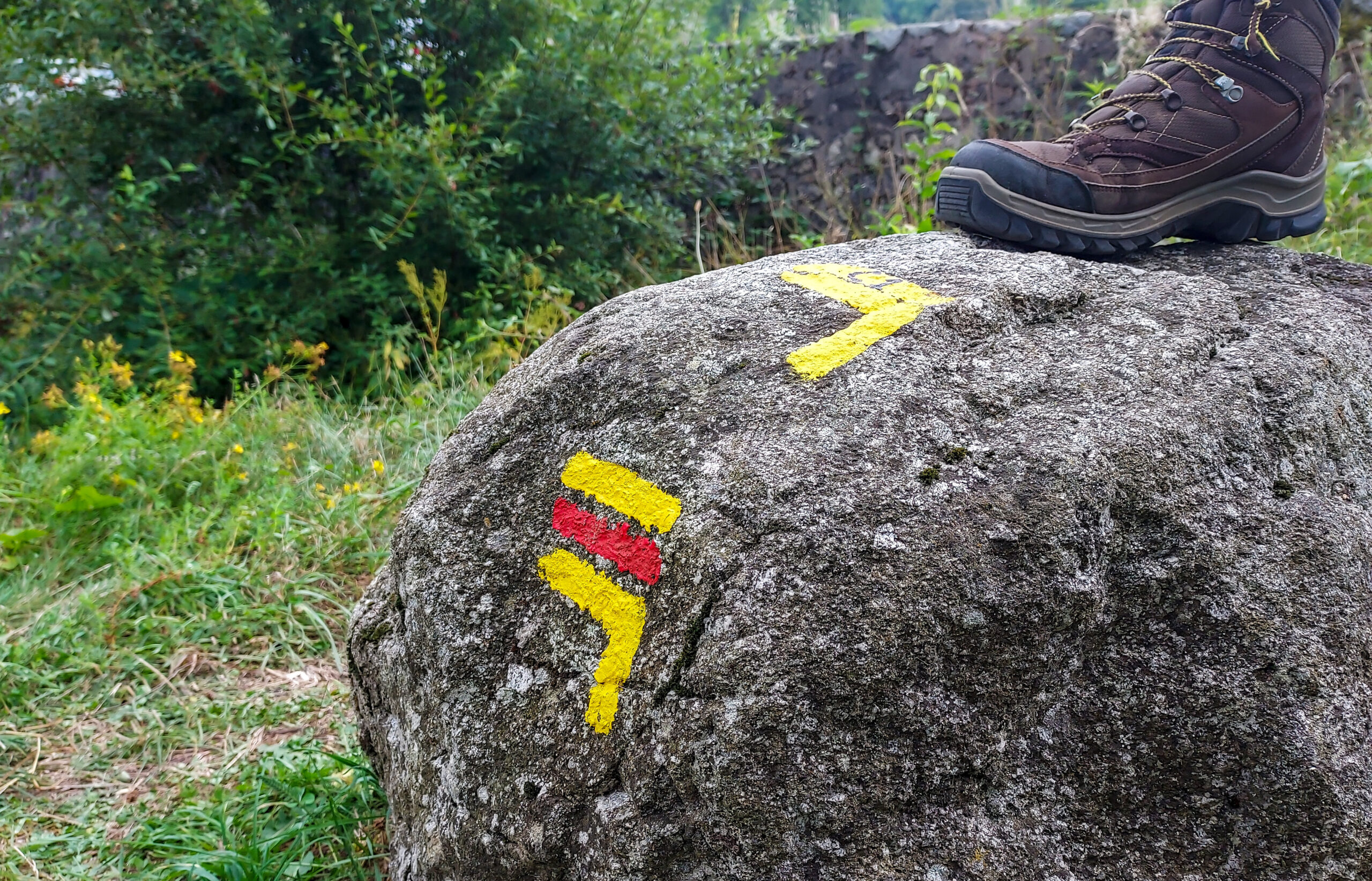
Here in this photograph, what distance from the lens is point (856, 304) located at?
4.73 ft

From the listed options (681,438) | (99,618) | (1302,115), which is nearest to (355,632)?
(681,438)

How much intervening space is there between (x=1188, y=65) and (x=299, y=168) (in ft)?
12.3

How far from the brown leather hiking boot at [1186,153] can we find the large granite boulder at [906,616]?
428 mm

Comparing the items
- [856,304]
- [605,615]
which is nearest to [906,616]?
[605,615]

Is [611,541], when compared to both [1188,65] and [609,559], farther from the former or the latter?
[1188,65]

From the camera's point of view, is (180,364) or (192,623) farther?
(180,364)

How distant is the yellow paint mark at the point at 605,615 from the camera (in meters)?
1.12

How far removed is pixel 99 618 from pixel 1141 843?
8.46 feet

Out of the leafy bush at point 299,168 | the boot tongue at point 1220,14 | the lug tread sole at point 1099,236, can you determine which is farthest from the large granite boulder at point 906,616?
the leafy bush at point 299,168

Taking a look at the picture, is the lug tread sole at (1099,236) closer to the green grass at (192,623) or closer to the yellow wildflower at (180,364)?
the green grass at (192,623)

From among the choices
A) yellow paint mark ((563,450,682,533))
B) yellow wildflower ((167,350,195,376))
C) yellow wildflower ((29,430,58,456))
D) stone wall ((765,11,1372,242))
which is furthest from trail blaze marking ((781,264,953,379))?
stone wall ((765,11,1372,242))

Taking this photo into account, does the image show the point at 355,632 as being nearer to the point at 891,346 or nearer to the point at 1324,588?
the point at 891,346

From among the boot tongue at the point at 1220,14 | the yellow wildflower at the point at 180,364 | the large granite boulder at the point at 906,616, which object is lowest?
the yellow wildflower at the point at 180,364

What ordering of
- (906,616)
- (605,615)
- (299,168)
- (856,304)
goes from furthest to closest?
(299,168), (856,304), (605,615), (906,616)
